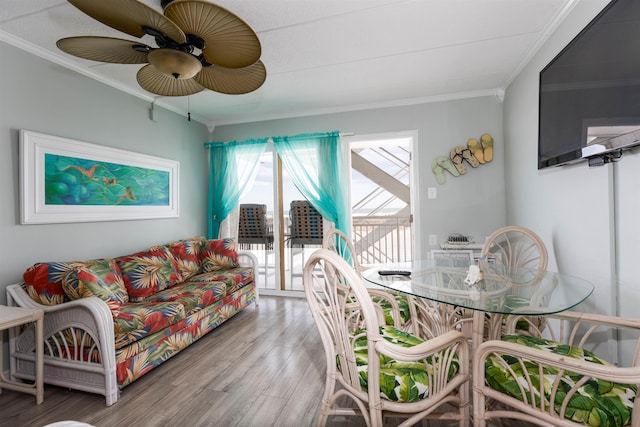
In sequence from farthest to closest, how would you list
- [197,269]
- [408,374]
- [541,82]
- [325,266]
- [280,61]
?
[197,269]
[280,61]
[541,82]
[325,266]
[408,374]

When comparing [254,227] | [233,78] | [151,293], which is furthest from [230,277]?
[233,78]

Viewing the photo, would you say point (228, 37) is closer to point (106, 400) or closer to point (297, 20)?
point (297, 20)

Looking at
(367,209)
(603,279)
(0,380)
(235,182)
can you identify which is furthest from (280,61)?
(367,209)

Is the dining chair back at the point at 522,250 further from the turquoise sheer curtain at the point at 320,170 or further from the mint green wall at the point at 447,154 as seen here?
the turquoise sheer curtain at the point at 320,170

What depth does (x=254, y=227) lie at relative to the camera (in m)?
4.30

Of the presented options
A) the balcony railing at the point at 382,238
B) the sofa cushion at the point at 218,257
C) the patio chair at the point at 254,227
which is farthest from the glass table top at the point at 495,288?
the balcony railing at the point at 382,238

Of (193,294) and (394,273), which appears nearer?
(394,273)

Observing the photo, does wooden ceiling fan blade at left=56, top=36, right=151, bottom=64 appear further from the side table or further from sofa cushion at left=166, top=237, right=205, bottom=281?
sofa cushion at left=166, top=237, right=205, bottom=281

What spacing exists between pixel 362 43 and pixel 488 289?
1987 mm

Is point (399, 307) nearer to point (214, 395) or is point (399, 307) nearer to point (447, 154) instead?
point (214, 395)

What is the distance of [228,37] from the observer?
1438mm

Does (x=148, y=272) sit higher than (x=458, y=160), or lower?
lower

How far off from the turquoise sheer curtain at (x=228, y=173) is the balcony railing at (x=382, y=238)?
2.28m

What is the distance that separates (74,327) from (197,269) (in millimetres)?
1530
